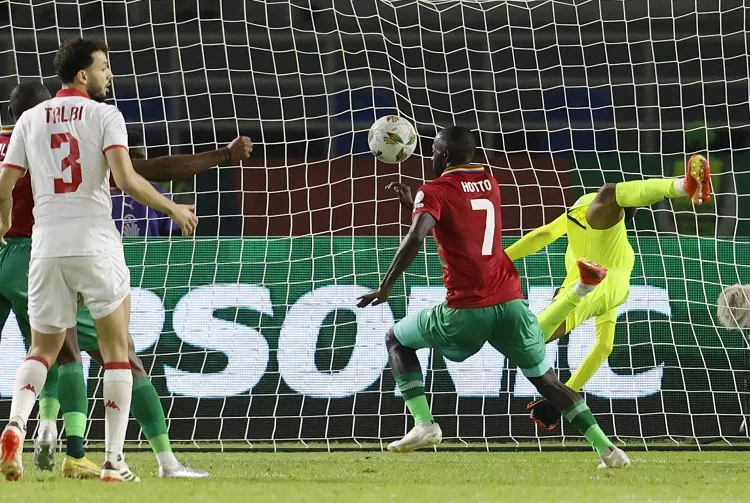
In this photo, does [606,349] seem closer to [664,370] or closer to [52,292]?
[664,370]

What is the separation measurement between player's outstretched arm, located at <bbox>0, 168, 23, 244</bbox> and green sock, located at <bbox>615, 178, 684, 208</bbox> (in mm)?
3413

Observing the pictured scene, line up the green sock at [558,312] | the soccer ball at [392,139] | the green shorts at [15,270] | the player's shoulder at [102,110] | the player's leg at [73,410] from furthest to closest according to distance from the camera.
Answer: the soccer ball at [392,139]
the green sock at [558,312]
the green shorts at [15,270]
the player's leg at [73,410]
the player's shoulder at [102,110]

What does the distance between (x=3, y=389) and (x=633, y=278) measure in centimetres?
451

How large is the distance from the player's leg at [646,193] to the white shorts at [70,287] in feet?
10.1

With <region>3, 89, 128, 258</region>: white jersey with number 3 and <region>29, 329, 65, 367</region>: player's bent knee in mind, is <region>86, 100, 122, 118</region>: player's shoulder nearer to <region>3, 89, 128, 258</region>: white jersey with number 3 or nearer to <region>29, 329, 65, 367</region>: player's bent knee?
<region>3, 89, 128, 258</region>: white jersey with number 3

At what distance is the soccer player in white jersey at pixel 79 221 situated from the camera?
534 centimetres

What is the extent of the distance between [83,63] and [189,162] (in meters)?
0.67

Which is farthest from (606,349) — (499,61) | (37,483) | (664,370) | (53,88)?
(53,88)

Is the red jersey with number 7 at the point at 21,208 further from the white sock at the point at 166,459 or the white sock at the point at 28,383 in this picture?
the white sock at the point at 166,459

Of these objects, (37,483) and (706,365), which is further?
(706,365)

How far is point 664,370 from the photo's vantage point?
8.70 meters

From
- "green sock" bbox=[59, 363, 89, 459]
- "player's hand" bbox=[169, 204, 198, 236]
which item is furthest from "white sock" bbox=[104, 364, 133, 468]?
"player's hand" bbox=[169, 204, 198, 236]

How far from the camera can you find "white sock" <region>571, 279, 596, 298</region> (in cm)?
690

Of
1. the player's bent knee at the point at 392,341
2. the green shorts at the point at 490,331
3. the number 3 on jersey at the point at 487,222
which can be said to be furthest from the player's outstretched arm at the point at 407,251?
the player's bent knee at the point at 392,341
